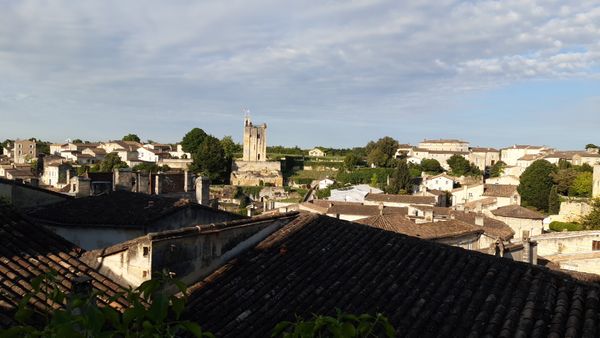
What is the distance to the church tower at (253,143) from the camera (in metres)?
101

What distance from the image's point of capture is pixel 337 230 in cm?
884

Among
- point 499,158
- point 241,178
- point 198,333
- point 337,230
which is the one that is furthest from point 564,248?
point 499,158

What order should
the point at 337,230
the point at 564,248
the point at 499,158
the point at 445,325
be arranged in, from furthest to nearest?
the point at 499,158 → the point at 564,248 → the point at 337,230 → the point at 445,325

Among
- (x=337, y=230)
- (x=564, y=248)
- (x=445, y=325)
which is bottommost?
(x=564, y=248)

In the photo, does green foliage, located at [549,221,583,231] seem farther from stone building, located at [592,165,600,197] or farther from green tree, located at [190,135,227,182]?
green tree, located at [190,135,227,182]

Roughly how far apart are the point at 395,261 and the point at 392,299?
4.28 feet

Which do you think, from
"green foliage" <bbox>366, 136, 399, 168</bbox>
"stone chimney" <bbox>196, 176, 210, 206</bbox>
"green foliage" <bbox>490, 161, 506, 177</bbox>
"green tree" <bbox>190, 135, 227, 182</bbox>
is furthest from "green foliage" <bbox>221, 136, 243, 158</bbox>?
"stone chimney" <bbox>196, 176, 210, 206</bbox>

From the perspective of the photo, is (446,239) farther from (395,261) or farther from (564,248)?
(395,261)

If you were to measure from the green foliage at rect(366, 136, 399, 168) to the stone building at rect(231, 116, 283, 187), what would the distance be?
708 inches

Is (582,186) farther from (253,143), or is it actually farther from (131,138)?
(131,138)

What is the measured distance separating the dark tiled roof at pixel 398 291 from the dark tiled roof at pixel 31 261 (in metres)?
1.47

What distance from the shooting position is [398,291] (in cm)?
636

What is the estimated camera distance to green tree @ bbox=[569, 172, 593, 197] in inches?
2591

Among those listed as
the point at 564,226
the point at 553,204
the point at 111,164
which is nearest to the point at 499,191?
the point at 553,204
